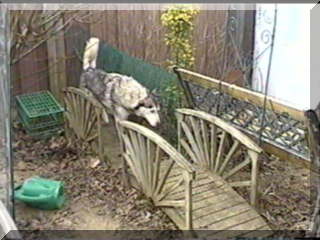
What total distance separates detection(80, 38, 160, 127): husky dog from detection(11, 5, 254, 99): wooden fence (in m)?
0.07

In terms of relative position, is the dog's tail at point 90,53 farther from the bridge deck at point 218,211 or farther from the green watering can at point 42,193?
the bridge deck at point 218,211

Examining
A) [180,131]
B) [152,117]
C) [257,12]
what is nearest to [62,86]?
[152,117]

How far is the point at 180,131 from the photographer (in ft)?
9.86

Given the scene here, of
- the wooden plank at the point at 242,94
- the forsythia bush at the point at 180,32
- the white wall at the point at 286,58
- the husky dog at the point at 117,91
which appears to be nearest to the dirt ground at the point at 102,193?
the husky dog at the point at 117,91

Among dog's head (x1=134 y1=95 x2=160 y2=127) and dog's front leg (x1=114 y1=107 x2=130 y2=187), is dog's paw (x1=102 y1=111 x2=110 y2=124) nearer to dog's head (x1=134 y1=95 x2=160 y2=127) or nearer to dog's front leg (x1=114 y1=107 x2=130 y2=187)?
dog's front leg (x1=114 y1=107 x2=130 y2=187)

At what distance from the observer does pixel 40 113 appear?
123 inches

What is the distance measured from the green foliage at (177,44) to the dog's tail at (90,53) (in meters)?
0.47

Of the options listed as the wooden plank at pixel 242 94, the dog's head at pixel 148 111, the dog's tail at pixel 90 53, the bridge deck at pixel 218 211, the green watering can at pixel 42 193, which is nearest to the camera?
the bridge deck at pixel 218 211

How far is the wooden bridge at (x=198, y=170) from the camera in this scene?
2.37 meters

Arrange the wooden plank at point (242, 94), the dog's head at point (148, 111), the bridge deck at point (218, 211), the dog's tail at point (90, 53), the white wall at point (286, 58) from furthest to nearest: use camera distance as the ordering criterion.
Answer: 1. the dog's tail at point (90, 53)
2. the dog's head at point (148, 111)
3. the white wall at point (286, 58)
4. the wooden plank at point (242, 94)
5. the bridge deck at point (218, 211)

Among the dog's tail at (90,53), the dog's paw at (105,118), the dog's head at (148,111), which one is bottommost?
the dog's paw at (105,118)

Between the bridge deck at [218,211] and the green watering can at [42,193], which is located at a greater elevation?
the green watering can at [42,193]

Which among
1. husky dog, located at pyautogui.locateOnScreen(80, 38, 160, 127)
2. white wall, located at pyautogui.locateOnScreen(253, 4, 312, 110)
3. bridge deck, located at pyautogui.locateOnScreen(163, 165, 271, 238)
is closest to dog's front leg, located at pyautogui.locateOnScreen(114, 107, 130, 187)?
husky dog, located at pyautogui.locateOnScreen(80, 38, 160, 127)

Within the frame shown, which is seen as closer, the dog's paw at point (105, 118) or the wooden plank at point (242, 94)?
the wooden plank at point (242, 94)
